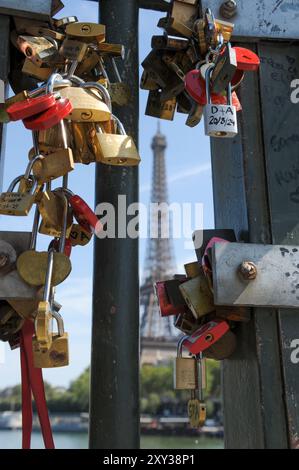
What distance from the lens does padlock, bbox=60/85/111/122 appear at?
2.52 feet

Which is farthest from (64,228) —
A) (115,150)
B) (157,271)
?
(157,271)

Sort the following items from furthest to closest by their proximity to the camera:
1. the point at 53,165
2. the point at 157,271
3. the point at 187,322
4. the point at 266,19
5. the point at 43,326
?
the point at 157,271 → the point at 266,19 → the point at 187,322 → the point at 53,165 → the point at 43,326

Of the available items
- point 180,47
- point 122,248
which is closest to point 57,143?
point 122,248

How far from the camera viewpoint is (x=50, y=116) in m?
0.72

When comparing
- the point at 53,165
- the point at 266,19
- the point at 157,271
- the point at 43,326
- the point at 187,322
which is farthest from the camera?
the point at 157,271

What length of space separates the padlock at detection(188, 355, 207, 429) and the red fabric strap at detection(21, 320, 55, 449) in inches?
8.7

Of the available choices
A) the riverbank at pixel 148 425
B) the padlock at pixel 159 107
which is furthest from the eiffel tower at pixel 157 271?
the padlock at pixel 159 107

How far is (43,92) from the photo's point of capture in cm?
79

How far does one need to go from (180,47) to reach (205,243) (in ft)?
1.22

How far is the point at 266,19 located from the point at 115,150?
44cm

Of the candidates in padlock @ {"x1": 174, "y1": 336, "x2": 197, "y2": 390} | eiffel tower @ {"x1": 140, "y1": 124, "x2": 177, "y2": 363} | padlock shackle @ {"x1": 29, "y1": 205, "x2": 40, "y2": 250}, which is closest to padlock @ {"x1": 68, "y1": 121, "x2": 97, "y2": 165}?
padlock shackle @ {"x1": 29, "y1": 205, "x2": 40, "y2": 250}

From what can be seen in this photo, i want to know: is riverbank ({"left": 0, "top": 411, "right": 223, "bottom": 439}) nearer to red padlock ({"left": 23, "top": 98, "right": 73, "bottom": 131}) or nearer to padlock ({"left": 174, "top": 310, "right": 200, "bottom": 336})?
padlock ({"left": 174, "top": 310, "right": 200, "bottom": 336})

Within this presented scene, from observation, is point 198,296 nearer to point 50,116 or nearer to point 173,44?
point 50,116
